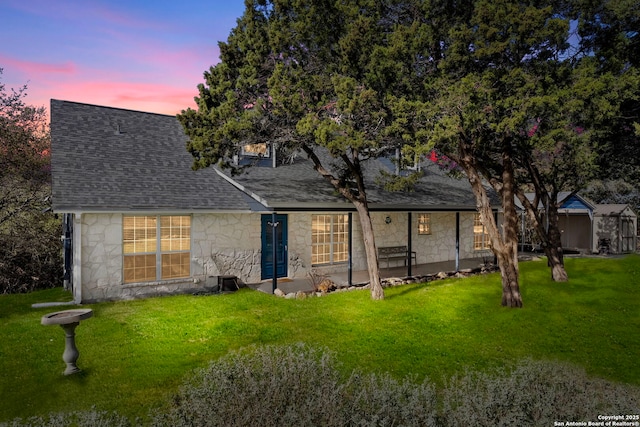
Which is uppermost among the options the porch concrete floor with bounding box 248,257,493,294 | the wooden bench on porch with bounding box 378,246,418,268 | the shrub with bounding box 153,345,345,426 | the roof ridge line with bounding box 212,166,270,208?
the roof ridge line with bounding box 212,166,270,208

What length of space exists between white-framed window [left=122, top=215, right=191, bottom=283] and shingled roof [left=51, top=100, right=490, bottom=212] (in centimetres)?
78

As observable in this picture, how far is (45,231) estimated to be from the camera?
574 inches

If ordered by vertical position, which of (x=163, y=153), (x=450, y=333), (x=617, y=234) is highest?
(x=163, y=153)

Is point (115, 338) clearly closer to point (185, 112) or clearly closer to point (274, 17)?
point (185, 112)

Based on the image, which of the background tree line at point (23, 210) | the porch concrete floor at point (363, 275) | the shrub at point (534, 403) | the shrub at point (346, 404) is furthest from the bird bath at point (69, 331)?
the background tree line at point (23, 210)

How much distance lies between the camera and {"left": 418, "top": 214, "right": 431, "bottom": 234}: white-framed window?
58.4 feet

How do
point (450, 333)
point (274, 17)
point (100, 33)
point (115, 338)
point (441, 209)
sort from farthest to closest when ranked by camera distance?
1. point (441, 209)
2. point (100, 33)
3. point (274, 17)
4. point (450, 333)
5. point (115, 338)

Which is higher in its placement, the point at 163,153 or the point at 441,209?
the point at 163,153

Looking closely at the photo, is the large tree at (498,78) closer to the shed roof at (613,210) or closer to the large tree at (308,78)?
the large tree at (308,78)

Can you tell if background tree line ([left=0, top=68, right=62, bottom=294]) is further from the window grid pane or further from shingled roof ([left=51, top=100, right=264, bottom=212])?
the window grid pane

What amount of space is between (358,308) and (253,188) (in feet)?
17.8

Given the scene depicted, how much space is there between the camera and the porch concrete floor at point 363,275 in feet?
41.7

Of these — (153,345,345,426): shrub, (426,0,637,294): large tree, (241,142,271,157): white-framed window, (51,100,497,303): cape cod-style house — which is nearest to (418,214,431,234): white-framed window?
(51,100,497,303): cape cod-style house

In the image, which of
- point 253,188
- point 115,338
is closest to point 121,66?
point 253,188
